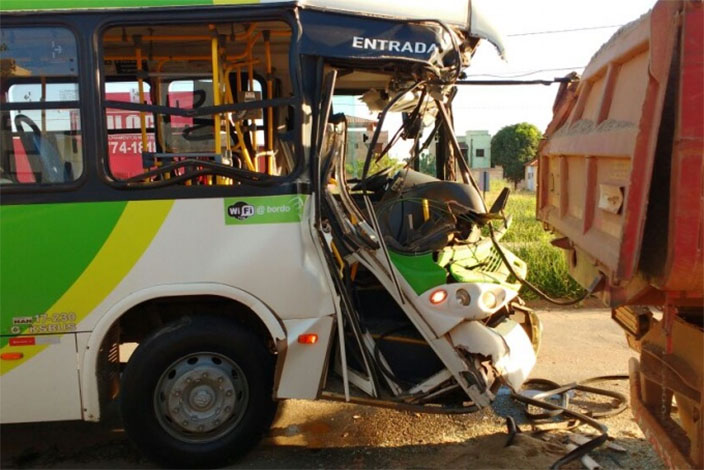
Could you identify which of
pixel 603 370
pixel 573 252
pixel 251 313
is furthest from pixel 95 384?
pixel 603 370

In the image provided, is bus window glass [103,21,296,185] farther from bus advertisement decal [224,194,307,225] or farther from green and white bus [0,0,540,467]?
bus advertisement decal [224,194,307,225]

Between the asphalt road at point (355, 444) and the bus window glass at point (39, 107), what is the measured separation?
1887mm

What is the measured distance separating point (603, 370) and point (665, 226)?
3.36m

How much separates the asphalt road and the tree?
46.3 meters

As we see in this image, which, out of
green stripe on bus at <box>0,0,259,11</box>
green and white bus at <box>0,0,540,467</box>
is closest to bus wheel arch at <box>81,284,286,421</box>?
green and white bus at <box>0,0,540,467</box>

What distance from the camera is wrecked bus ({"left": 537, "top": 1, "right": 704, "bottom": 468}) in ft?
8.43

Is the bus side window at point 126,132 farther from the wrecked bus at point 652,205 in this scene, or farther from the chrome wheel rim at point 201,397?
the wrecked bus at point 652,205

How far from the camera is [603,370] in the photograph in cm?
576

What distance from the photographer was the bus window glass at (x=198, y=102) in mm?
3857

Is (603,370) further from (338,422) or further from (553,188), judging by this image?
(338,422)

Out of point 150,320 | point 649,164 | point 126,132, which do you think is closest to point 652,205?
point 649,164

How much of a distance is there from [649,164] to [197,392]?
9.17 feet

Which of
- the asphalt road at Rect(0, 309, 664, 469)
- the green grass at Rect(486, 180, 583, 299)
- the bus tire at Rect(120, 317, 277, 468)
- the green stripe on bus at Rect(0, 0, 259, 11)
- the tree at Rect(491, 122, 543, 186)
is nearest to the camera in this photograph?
the green stripe on bus at Rect(0, 0, 259, 11)

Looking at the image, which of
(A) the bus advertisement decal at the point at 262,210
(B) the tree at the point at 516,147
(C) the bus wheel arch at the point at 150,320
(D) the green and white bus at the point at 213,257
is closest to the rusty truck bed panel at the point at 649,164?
(D) the green and white bus at the point at 213,257
